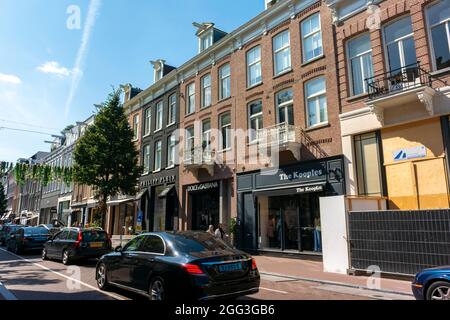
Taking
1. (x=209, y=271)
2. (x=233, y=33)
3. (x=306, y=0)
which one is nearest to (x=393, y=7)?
(x=306, y=0)

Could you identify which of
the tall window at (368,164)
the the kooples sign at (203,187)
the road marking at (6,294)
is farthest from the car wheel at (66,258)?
the tall window at (368,164)

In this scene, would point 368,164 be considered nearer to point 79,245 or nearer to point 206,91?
point 79,245

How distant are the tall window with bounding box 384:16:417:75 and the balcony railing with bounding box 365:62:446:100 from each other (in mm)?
227

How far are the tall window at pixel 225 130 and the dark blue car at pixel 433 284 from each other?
15.1 metres

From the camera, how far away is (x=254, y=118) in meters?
20.0

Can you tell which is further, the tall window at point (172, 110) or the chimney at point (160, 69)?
the chimney at point (160, 69)

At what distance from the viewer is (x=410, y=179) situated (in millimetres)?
12828

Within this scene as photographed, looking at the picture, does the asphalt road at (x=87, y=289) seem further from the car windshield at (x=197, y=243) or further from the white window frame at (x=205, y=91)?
the white window frame at (x=205, y=91)

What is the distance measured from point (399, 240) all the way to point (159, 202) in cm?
1951

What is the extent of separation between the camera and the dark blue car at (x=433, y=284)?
6285 mm

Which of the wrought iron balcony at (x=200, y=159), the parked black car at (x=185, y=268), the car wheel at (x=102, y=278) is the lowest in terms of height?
the car wheel at (x=102, y=278)

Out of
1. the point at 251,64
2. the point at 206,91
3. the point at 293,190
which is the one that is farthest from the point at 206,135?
the point at 293,190

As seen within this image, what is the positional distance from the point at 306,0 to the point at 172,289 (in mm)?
16207
